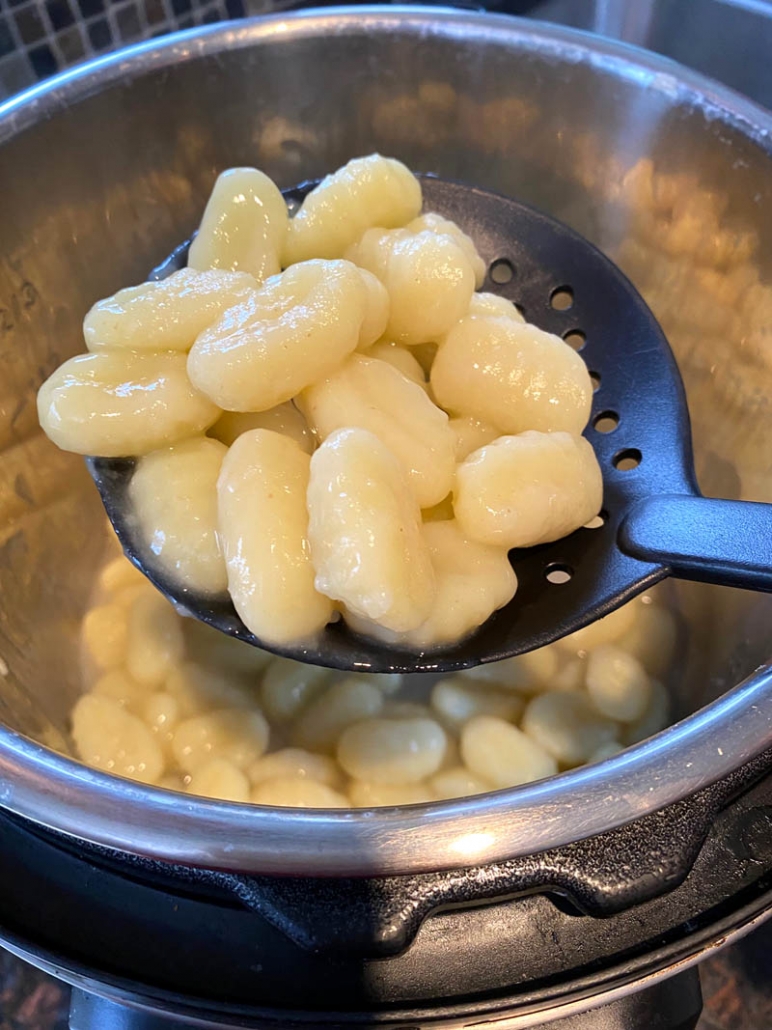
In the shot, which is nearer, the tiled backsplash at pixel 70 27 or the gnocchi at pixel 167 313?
the gnocchi at pixel 167 313

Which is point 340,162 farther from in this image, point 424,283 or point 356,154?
point 424,283

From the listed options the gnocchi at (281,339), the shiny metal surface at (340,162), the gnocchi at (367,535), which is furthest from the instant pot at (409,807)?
the gnocchi at (281,339)

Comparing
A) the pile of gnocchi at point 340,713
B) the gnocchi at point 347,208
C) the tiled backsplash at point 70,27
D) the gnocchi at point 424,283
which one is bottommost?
the pile of gnocchi at point 340,713

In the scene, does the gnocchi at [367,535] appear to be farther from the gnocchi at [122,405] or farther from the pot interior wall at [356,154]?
the pot interior wall at [356,154]

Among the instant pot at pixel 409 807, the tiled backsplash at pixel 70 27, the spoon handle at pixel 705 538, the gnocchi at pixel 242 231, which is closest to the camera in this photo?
the instant pot at pixel 409 807

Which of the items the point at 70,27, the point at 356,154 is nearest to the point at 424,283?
the point at 356,154

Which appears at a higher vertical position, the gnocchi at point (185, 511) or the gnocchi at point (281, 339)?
the gnocchi at point (281, 339)

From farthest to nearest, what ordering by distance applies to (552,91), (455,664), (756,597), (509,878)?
(552,91) → (756,597) → (455,664) → (509,878)

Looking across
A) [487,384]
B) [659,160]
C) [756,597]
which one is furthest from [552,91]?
[756,597]

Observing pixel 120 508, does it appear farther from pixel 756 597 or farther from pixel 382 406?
pixel 756 597
